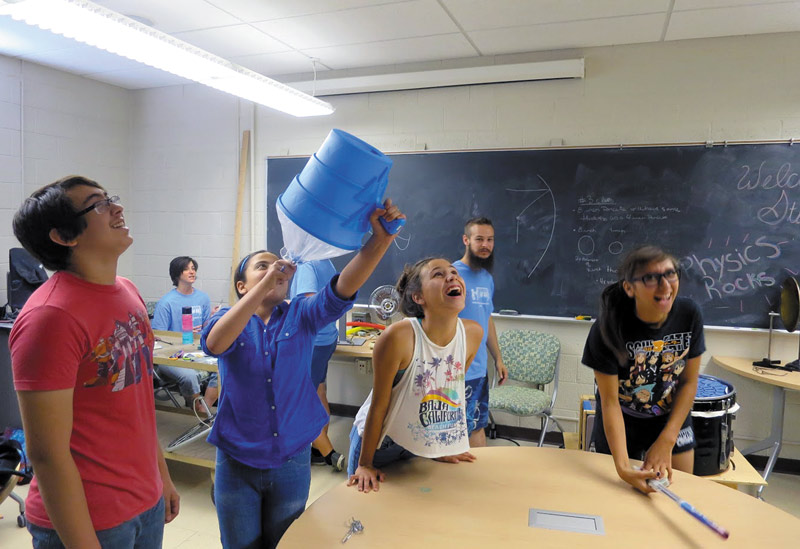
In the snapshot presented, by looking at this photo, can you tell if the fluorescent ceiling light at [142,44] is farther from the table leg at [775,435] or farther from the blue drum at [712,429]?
the table leg at [775,435]

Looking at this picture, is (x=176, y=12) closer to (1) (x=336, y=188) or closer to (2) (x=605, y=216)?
(1) (x=336, y=188)

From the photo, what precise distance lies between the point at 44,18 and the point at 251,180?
7.54 ft

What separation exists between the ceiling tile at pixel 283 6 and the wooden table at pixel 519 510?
2555 mm

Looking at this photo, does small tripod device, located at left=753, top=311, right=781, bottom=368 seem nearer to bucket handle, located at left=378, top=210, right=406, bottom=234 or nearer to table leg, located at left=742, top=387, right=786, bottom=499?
table leg, located at left=742, top=387, right=786, bottom=499

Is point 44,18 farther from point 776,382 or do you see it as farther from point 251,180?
point 776,382

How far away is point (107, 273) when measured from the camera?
1.31 m

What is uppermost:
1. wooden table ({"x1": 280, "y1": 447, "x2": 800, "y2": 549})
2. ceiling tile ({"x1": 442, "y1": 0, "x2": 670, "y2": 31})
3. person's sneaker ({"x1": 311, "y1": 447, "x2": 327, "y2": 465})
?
ceiling tile ({"x1": 442, "y1": 0, "x2": 670, "y2": 31})

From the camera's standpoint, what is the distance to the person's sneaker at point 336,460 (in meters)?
3.47

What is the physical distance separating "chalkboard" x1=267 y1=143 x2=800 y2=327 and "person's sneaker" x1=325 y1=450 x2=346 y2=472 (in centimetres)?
145

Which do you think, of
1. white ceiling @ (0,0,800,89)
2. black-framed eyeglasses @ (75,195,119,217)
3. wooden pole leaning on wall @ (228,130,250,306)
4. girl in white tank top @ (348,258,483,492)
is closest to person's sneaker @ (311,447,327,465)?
wooden pole leaning on wall @ (228,130,250,306)

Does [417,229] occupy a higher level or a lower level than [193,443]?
higher

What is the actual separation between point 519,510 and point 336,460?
2287 millimetres

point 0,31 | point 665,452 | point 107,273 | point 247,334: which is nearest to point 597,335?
point 665,452

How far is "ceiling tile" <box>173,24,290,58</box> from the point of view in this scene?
353cm
